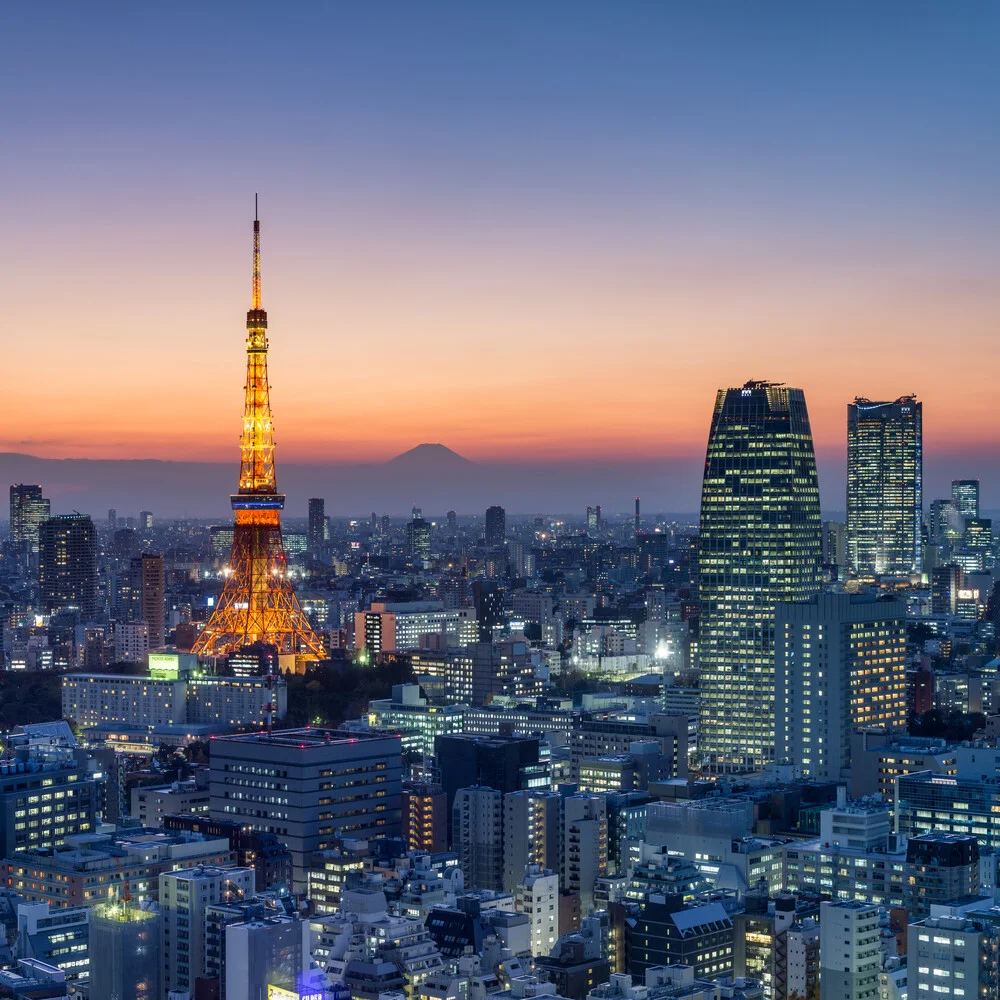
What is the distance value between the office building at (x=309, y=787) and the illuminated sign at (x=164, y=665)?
65.0 ft

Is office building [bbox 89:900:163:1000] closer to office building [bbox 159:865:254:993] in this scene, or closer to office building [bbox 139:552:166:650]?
office building [bbox 159:865:254:993]

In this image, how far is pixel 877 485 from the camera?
9681 centimetres

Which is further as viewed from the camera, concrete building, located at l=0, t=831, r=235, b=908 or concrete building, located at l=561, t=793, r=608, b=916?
concrete building, located at l=561, t=793, r=608, b=916

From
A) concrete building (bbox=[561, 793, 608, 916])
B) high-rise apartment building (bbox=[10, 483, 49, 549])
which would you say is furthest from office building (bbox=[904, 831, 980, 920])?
high-rise apartment building (bbox=[10, 483, 49, 549])

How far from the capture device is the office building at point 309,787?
32.8m

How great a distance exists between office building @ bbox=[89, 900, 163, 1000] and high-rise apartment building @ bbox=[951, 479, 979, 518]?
302ft

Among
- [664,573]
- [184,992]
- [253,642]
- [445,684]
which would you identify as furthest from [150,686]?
[664,573]

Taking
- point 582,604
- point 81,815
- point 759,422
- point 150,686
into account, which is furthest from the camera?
point 582,604

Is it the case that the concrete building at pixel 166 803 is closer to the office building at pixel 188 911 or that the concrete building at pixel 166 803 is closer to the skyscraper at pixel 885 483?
the office building at pixel 188 911

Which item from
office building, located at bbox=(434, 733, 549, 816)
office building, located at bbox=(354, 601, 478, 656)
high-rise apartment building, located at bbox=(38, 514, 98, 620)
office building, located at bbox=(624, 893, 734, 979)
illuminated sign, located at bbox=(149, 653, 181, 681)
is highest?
high-rise apartment building, located at bbox=(38, 514, 98, 620)

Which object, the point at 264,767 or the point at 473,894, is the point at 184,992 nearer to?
the point at 473,894

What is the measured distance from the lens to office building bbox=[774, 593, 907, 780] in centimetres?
4075

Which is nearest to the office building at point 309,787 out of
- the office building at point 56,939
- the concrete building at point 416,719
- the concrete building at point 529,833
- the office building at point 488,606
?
the concrete building at point 529,833

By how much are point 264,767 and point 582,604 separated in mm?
47979
